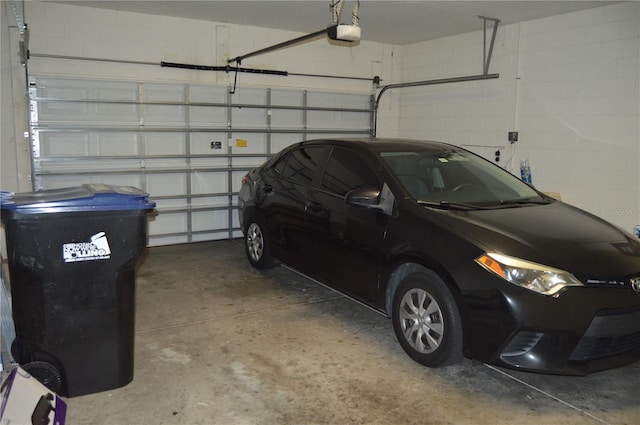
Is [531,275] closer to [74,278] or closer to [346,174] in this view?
[346,174]

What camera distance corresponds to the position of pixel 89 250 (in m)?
2.88

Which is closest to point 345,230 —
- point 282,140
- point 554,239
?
point 554,239

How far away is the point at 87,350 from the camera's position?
2967mm

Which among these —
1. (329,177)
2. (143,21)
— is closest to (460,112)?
(329,177)

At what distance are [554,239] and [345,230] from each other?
1.55 m

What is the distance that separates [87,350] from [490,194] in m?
3.03

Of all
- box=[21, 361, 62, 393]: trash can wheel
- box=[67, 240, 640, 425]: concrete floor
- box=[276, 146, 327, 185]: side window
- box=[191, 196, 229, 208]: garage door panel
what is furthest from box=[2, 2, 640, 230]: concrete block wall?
box=[21, 361, 62, 393]: trash can wheel

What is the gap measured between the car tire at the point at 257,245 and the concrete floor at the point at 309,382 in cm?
88

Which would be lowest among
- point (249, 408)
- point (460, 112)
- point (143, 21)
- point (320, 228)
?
point (249, 408)

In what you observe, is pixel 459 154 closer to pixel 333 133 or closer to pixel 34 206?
pixel 34 206

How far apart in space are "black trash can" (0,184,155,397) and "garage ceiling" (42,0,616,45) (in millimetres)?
3999

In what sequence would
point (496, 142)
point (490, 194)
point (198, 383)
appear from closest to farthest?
point (198, 383) → point (490, 194) → point (496, 142)

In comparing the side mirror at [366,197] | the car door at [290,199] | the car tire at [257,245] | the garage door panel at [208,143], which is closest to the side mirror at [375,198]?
the side mirror at [366,197]

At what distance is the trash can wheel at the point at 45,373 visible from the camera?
2805mm
